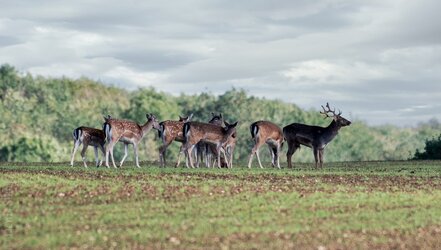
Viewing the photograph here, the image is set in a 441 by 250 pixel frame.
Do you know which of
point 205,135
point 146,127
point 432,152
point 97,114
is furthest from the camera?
point 97,114

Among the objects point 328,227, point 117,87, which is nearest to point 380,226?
point 328,227

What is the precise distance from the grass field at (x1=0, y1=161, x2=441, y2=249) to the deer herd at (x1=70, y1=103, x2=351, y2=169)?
4135mm

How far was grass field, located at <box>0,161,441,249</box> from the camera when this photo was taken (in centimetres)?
1345

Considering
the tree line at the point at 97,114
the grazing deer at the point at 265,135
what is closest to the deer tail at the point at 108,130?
the grazing deer at the point at 265,135

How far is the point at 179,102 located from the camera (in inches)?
2943

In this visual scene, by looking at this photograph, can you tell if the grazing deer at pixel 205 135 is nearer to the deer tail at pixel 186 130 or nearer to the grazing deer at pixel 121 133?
the deer tail at pixel 186 130

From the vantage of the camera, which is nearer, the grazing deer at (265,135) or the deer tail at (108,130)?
the deer tail at (108,130)

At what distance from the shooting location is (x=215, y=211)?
642 inches

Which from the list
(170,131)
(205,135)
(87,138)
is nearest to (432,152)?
(205,135)

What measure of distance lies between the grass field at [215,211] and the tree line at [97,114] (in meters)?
34.7

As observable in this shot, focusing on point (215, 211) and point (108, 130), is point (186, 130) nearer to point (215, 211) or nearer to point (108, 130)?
point (108, 130)

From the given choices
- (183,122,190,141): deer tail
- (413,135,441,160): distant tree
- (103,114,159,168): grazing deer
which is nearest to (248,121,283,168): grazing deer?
(183,122,190,141): deer tail

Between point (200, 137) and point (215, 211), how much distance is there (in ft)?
39.8

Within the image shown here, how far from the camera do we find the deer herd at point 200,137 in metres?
28.1
